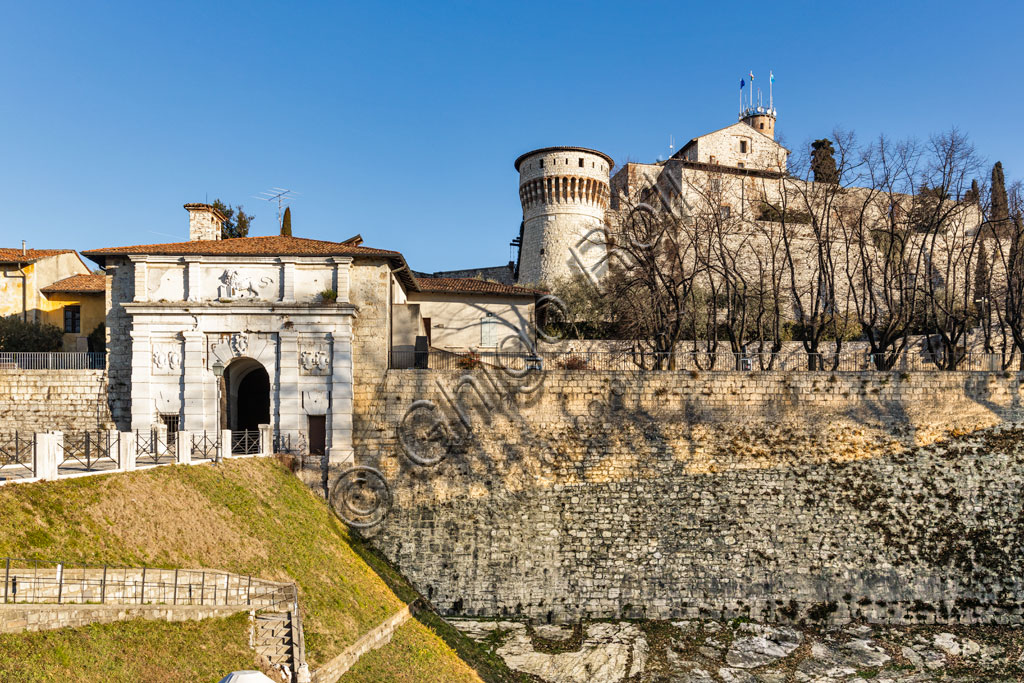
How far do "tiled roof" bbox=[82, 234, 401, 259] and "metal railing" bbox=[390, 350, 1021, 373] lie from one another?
4.03 metres

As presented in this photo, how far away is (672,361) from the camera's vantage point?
27.5 m

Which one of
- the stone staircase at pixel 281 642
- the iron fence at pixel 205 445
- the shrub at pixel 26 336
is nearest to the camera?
the stone staircase at pixel 281 642

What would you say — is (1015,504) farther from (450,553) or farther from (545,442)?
(450,553)

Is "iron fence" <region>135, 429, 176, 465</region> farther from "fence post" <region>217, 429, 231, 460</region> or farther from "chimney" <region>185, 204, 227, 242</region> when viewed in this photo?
"chimney" <region>185, 204, 227, 242</region>

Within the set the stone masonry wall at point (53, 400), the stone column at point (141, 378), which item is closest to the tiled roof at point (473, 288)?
the stone column at point (141, 378)

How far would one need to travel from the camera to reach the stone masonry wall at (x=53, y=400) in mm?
23734

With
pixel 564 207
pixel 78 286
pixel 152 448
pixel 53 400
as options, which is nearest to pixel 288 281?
pixel 152 448

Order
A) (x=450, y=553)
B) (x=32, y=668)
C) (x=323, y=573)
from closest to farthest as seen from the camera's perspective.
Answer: (x=32, y=668) < (x=323, y=573) < (x=450, y=553)

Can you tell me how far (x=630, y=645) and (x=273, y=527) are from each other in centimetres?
976

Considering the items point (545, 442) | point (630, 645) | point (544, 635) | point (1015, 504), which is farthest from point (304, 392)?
point (1015, 504)

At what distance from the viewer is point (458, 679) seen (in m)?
15.8

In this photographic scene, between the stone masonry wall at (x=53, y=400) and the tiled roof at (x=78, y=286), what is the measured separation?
278 inches

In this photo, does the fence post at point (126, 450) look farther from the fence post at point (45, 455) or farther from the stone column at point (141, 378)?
the stone column at point (141, 378)

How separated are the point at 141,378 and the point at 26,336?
989 centimetres
